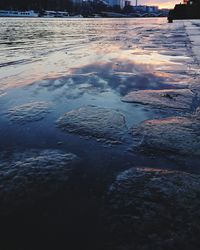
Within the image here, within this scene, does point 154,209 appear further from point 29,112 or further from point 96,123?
point 29,112

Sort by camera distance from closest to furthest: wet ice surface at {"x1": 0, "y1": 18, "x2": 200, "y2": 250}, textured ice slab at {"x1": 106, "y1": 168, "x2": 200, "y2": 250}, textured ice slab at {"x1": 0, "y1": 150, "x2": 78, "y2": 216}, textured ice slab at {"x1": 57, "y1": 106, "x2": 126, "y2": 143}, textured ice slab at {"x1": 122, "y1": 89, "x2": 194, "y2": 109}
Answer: textured ice slab at {"x1": 106, "y1": 168, "x2": 200, "y2": 250} → wet ice surface at {"x1": 0, "y1": 18, "x2": 200, "y2": 250} → textured ice slab at {"x1": 0, "y1": 150, "x2": 78, "y2": 216} → textured ice slab at {"x1": 57, "y1": 106, "x2": 126, "y2": 143} → textured ice slab at {"x1": 122, "y1": 89, "x2": 194, "y2": 109}

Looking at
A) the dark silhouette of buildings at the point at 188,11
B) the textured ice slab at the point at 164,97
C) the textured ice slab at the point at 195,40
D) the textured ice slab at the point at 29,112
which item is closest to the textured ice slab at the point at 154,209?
the textured ice slab at the point at 29,112

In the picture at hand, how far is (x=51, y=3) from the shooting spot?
123250 millimetres

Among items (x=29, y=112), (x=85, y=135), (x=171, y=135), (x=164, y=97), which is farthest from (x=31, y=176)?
(x=164, y=97)

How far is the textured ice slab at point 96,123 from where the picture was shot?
2816 millimetres

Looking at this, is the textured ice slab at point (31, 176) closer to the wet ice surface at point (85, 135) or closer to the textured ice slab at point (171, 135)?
the wet ice surface at point (85, 135)

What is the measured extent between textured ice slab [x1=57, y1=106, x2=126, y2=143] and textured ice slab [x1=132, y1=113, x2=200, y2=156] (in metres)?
0.21

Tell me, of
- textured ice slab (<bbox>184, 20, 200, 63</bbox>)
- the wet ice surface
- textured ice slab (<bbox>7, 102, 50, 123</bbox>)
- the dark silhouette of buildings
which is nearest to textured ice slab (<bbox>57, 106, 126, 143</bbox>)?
the wet ice surface

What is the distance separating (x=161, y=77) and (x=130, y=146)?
3376 mm

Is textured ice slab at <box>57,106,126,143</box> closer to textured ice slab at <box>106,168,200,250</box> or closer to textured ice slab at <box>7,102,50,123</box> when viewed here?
textured ice slab at <box>7,102,50,123</box>

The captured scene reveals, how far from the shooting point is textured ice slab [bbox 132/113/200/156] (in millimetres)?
2492

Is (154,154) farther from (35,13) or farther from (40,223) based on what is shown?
(35,13)

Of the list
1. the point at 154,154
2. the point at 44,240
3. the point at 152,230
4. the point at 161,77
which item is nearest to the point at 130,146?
the point at 154,154

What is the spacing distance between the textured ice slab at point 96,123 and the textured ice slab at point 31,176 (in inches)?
20.2
